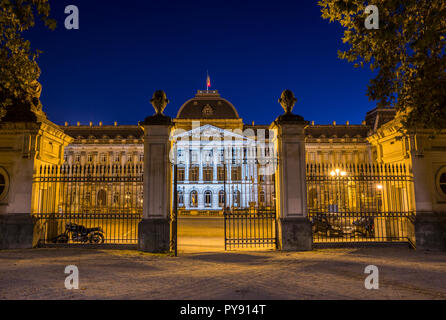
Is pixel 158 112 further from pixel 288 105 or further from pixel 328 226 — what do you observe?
pixel 328 226

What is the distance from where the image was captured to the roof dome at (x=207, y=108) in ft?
178

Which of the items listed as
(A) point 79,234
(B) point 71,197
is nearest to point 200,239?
(A) point 79,234

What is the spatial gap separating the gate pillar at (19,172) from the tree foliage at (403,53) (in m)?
9.18

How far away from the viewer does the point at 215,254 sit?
8773 mm

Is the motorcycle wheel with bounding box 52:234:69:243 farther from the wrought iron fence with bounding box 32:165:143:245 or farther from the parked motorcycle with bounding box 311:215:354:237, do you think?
the parked motorcycle with bounding box 311:215:354:237

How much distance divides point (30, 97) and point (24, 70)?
6.06 feet

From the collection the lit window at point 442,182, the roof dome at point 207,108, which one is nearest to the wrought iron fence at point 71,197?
the lit window at point 442,182

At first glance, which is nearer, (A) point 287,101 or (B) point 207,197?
(A) point 287,101

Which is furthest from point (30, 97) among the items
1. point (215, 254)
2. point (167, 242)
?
point (215, 254)

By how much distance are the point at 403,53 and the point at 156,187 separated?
761 cm

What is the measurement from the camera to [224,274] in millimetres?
6254

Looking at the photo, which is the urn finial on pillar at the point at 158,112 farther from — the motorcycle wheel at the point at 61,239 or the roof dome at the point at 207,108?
the roof dome at the point at 207,108

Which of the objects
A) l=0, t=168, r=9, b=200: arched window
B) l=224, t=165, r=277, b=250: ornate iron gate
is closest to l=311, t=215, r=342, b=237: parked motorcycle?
l=224, t=165, r=277, b=250: ornate iron gate
